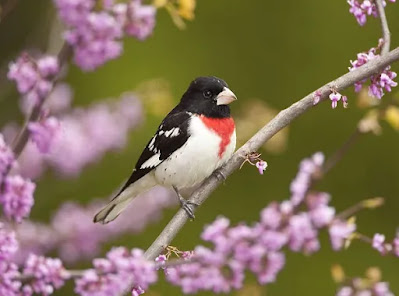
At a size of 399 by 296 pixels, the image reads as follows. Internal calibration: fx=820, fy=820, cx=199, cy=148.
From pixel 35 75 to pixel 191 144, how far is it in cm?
120

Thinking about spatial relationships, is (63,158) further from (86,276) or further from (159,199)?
(86,276)

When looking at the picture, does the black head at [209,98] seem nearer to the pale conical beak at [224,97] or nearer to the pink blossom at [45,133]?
the pale conical beak at [224,97]

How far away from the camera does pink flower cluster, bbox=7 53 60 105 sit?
6.91 feet

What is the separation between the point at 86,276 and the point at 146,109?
2.40 metres

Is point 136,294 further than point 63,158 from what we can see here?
No

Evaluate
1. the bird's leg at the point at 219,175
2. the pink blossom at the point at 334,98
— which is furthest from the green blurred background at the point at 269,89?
the pink blossom at the point at 334,98

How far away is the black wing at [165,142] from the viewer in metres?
Result: 3.33

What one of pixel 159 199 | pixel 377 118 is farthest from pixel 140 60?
pixel 377 118

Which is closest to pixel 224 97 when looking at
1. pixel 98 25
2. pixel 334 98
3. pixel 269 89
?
pixel 334 98

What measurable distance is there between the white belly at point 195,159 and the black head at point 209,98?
0.20 feet

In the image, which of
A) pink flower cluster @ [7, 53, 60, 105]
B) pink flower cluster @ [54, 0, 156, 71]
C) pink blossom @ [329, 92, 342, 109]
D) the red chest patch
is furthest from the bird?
pink flower cluster @ [7, 53, 60, 105]

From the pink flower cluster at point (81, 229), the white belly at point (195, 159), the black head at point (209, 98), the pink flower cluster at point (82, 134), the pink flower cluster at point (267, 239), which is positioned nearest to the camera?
the pink flower cluster at point (267, 239)

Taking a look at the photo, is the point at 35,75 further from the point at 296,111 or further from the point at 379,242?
the point at 379,242

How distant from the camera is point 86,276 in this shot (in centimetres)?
184
